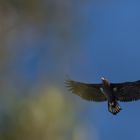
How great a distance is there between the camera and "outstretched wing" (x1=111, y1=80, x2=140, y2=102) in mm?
19266

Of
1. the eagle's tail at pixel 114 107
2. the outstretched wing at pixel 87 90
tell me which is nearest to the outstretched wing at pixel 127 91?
the eagle's tail at pixel 114 107

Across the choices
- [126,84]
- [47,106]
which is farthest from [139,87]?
[47,106]

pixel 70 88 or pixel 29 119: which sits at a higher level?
pixel 70 88

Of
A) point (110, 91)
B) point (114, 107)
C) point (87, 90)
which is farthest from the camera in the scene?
point (87, 90)

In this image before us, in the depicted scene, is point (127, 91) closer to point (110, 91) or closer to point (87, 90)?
point (110, 91)

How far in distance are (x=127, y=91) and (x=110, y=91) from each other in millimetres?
719

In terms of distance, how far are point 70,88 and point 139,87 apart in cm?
288

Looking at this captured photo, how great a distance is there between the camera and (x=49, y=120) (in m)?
11.0

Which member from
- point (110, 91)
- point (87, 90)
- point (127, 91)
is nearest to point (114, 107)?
point (110, 91)

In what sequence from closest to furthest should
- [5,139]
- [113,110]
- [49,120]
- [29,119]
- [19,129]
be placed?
1. [5,139]
2. [19,129]
3. [29,119]
4. [49,120]
5. [113,110]

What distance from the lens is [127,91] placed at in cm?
1955

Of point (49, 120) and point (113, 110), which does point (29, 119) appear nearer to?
point (49, 120)

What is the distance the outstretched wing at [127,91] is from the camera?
1927cm

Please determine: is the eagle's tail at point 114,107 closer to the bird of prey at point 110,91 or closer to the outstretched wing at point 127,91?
the bird of prey at point 110,91
